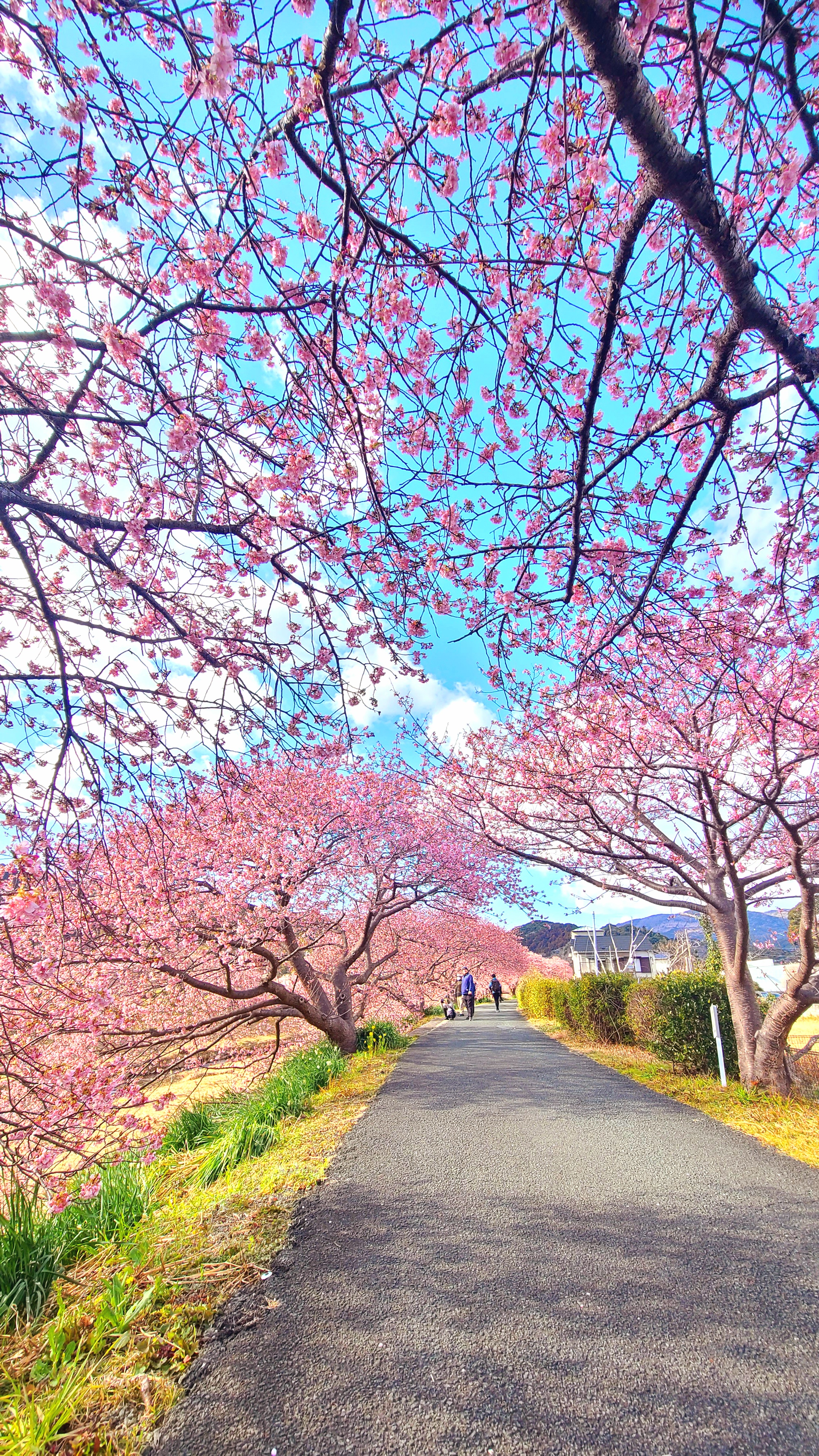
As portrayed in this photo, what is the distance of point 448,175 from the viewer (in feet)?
8.63

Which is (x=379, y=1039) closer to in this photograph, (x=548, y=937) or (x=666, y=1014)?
(x=666, y=1014)

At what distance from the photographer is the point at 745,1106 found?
22.3ft

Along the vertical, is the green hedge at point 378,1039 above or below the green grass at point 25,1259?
below

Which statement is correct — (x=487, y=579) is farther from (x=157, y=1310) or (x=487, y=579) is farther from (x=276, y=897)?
(x=276, y=897)

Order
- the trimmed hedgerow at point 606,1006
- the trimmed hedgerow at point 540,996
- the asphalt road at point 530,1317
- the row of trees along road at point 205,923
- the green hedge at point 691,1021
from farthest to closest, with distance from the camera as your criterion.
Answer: the trimmed hedgerow at point 540,996
the trimmed hedgerow at point 606,1006
the green hedge at point 691,1021
the row of trees along road at point 205,923
the asphalt road at point 530,1317

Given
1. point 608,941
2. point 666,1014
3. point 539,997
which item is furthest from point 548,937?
point 666,1014

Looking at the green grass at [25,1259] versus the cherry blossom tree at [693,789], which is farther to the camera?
the cherry blossom tree at [693,789]

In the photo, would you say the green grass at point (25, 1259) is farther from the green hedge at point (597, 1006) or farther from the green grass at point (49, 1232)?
the green hedge at point (597, 1006)

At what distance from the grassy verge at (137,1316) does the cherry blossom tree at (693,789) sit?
4027 millimetres

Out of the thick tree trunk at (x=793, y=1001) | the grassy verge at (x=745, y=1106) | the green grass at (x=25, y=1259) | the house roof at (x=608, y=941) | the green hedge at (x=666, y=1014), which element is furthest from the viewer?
the house roof at (x=608, y=941)

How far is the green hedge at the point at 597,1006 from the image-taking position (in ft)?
41.5

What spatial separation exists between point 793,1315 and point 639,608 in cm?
346

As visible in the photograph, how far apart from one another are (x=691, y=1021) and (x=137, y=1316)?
8964mm

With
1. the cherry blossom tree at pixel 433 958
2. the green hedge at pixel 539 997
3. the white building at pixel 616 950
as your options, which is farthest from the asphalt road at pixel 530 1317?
the white building at pixel 616 950
